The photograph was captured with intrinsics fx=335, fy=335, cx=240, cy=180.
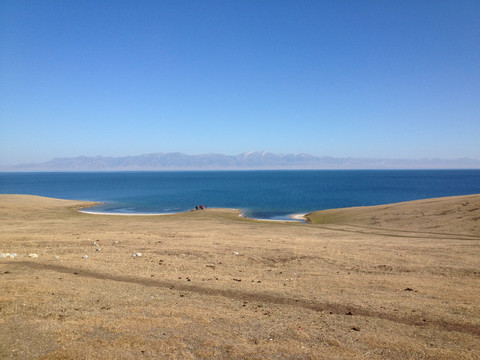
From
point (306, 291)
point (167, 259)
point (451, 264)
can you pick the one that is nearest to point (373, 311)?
point (306, 291)

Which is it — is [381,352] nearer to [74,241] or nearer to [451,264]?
[451,264]

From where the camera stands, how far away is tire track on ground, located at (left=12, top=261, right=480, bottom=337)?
32.2 ft

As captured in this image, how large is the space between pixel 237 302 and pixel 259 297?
0.94 metres

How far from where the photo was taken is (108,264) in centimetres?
1623

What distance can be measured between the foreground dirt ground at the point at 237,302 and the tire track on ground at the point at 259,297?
2.0 inches

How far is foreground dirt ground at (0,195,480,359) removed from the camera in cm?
829

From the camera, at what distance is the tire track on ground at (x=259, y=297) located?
9820 millimetres

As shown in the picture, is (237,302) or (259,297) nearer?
(237,302)

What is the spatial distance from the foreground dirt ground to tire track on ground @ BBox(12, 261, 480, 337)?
0.16 ft

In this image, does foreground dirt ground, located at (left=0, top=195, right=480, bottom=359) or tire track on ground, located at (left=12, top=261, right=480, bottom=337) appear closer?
foreground dirt ground, located at (left=0, top=195, right=480, bottom=359)

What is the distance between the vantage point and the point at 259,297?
12.0m

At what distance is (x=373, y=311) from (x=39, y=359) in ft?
30.8

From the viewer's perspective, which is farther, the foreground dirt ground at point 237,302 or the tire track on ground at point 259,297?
the tire track on ground at point 259,297

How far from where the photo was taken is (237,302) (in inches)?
453
